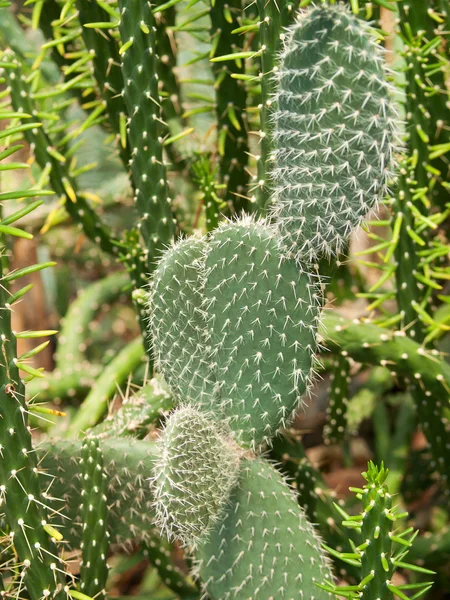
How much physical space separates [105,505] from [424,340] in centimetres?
75

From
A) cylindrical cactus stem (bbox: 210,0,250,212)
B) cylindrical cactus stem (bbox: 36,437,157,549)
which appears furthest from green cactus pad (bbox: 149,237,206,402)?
cylindrical cactus stem (bbox: 210,0,250,212)

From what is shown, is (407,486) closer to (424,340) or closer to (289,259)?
(424,340)

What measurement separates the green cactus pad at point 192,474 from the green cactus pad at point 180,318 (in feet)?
0.21

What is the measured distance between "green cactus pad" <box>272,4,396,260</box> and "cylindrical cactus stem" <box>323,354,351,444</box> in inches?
27.6

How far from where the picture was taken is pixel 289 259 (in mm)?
1045

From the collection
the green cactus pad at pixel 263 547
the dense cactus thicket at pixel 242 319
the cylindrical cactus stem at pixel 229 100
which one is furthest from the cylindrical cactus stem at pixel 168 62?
the green cactus pad at pixel 263 547

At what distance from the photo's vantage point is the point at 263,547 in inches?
43.6

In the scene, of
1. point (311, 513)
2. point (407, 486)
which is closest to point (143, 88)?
point (311, 513)

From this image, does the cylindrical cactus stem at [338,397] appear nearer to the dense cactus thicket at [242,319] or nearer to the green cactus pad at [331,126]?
the dense cactus thicket at [242,319]

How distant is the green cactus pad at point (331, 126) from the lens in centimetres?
91

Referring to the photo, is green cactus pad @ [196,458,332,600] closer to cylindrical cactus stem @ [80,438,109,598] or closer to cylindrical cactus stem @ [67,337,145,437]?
cylindrical cactus stem @ [80,438,109,598]

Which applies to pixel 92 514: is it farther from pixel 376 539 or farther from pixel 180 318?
pixel 376 539

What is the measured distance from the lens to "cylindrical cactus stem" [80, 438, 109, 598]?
1147 mm

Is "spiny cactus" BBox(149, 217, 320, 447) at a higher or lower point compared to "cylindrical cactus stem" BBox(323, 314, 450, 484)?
higher
